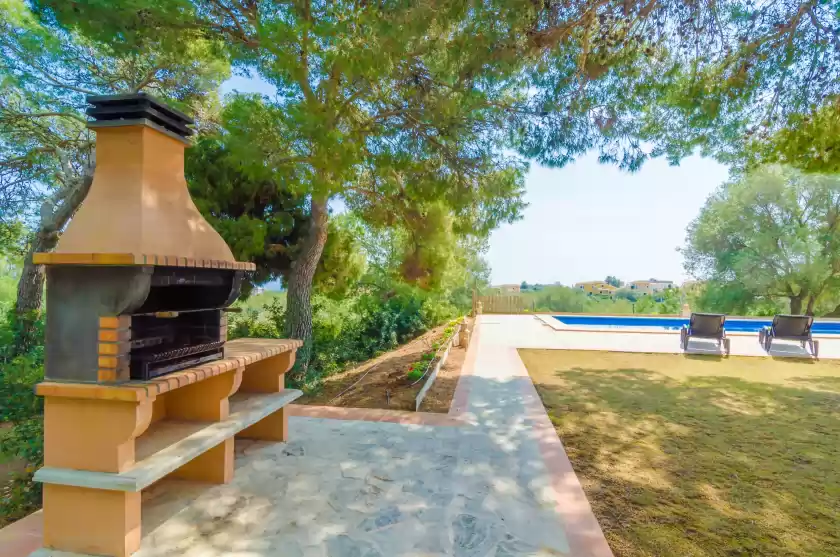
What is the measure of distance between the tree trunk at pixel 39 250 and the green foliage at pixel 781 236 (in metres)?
24.1

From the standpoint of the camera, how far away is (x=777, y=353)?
28.4 feet

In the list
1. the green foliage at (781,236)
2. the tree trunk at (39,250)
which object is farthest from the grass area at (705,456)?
the green foliage at (781,236)

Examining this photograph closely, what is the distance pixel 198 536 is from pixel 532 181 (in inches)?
247

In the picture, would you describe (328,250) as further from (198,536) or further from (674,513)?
(674,513)

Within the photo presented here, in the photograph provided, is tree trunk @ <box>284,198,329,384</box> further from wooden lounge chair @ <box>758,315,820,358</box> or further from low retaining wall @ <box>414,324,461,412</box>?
wooden lounge chair @ <box>758,315,820,358</box>

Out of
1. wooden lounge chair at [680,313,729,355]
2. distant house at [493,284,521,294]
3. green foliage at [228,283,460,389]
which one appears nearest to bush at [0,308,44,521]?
green foliage at [228,283,460,389]

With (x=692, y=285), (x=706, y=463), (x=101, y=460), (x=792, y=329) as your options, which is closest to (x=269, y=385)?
(x=101, y=460)

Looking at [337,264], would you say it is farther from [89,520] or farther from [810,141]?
[810,141]

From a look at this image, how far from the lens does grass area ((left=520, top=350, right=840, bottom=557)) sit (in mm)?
2447

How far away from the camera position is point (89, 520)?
2.11 metres

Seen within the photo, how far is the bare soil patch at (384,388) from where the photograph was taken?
5047 mm

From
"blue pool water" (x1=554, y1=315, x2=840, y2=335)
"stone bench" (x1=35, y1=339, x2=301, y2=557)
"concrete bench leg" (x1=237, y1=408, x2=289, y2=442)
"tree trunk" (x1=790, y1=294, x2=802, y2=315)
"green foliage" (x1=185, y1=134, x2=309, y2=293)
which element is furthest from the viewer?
"tree trunk" (x1=790, y1=294, x2=802, y2=315)

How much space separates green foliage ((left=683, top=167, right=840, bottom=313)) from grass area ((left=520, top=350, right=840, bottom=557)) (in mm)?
14767

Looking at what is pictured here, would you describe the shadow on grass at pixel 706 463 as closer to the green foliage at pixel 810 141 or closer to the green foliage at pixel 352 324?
the green foliage at pixel 810 141
